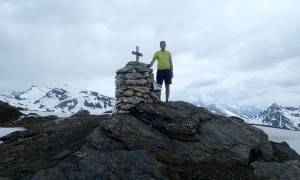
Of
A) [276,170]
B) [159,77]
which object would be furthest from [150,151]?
[159,77]

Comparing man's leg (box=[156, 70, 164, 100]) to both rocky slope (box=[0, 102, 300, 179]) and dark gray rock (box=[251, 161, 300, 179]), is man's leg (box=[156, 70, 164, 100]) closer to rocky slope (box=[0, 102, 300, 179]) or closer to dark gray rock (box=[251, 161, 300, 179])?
rocky slope (box=[0, 102, 300, 179])

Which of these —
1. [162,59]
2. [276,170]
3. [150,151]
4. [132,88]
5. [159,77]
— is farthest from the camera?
[159,77]

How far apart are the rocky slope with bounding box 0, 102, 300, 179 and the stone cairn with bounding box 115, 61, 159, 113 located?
62cm

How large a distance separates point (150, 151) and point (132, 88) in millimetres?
5085

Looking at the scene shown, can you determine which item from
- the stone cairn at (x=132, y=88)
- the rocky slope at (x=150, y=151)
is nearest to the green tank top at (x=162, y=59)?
the stone cairn at (x=132, y=88)

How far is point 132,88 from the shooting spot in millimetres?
21266

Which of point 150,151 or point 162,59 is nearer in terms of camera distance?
point 150,151

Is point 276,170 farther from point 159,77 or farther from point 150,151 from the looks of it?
point 159,77

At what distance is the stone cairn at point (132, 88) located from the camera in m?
21.2

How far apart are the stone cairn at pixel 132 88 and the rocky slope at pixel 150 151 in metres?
0.62

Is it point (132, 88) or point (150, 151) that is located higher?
point (132, 88)

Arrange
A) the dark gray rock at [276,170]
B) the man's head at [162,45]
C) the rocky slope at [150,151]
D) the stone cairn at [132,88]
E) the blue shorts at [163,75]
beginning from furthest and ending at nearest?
the blue shorts at [163,75]
the man's head at [162,45]
the stone cairn at [132,88]
the dark gray rock at [276,170]
the rocky slope at [150,151]

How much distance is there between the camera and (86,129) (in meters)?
19.9

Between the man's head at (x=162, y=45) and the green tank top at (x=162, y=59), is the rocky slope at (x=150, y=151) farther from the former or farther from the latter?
the man's head at (x=162, y=45)
